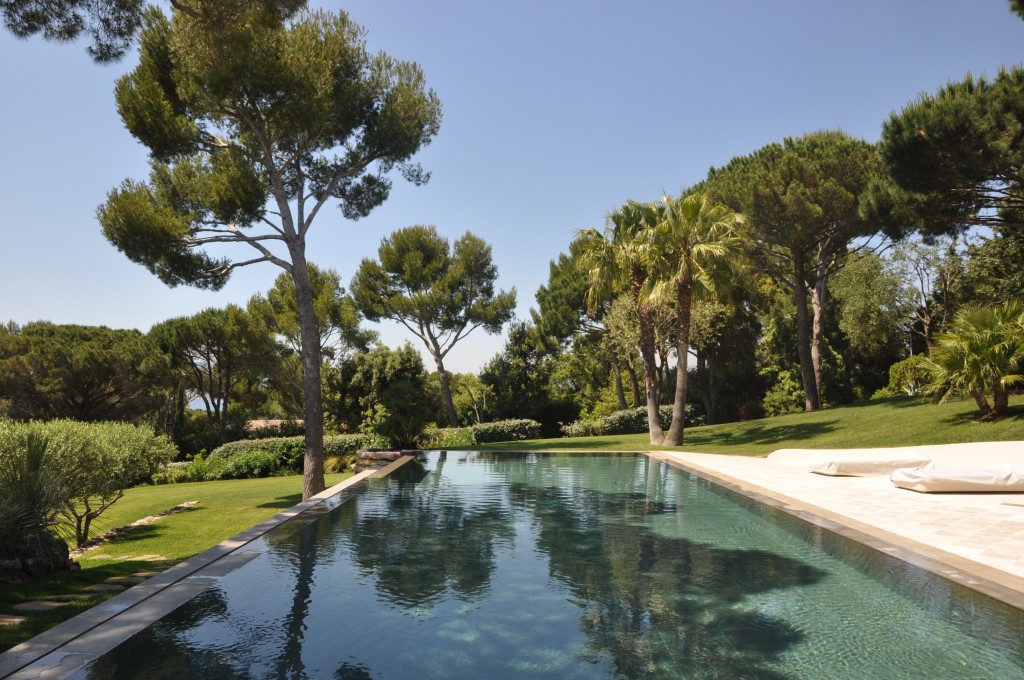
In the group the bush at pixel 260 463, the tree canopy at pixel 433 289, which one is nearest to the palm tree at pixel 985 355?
the bush at pixel 260 463

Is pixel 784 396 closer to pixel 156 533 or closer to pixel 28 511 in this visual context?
pixel 156 533

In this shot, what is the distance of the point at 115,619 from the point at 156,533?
587 cm

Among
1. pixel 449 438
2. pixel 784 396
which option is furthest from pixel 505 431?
pixel 784 396

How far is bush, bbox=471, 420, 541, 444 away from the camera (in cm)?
2675

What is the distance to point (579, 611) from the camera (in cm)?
476

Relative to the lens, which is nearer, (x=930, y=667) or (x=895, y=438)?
(x=930, y=667)

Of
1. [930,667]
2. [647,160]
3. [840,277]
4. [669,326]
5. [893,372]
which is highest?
[647,160]

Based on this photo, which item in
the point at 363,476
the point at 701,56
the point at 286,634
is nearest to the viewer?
the point at 286,634

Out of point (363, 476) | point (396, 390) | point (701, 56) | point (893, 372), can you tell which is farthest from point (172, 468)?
point (893, 372)

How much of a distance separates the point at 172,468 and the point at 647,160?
18.8m

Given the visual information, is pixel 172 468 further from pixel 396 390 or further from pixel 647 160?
pixel 647 160

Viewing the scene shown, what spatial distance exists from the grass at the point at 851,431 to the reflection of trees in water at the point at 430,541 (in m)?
9.91

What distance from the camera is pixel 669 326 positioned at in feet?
77.7

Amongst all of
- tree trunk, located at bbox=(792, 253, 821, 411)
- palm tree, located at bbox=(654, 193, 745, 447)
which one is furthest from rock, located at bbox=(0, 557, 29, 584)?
tree trunk, located at bbox=(792, 253, 821, 411)
